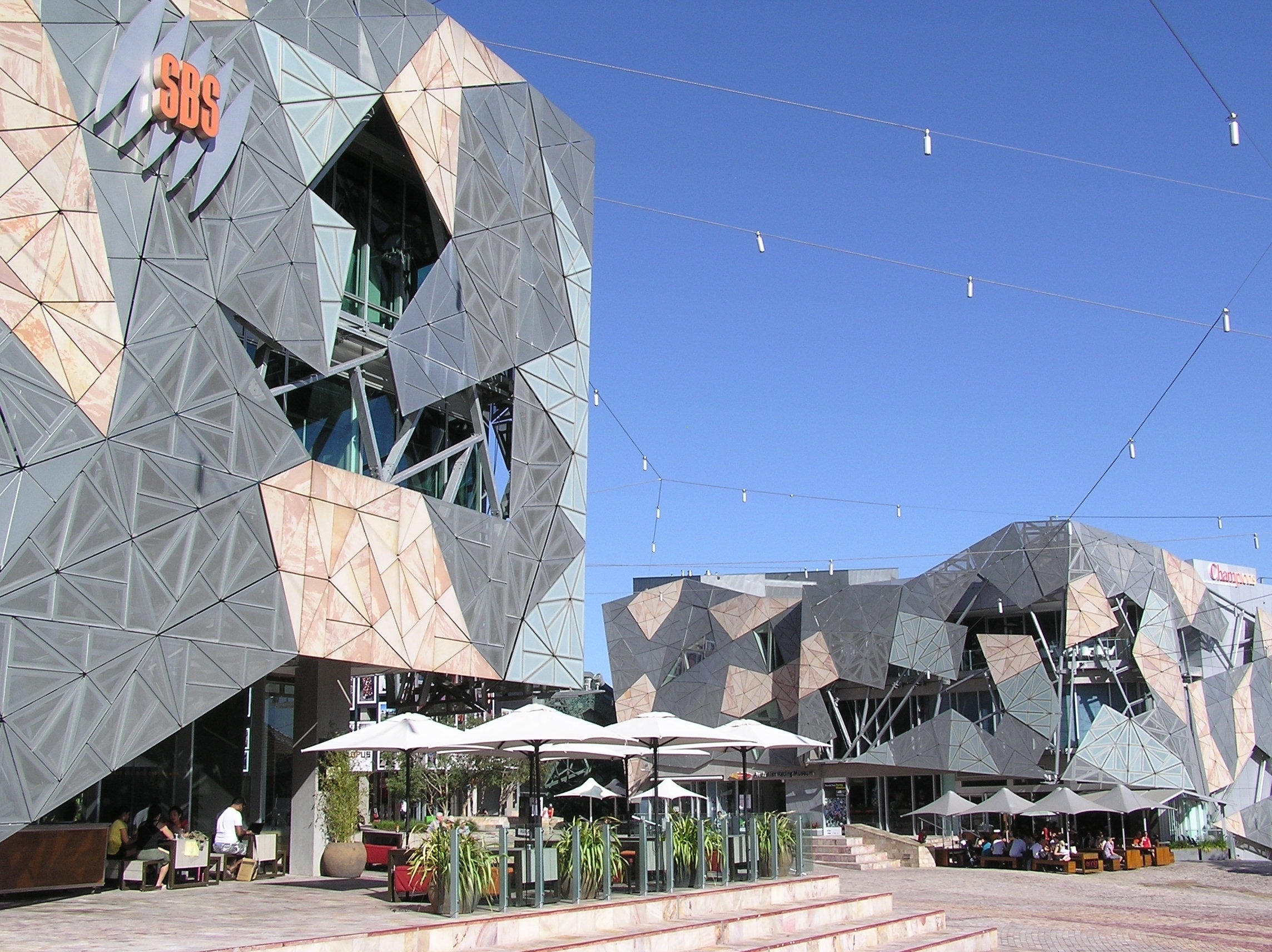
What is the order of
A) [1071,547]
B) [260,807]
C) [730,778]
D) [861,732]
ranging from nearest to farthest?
[260,807]
[1071,547]
[861,732]
[730,778]

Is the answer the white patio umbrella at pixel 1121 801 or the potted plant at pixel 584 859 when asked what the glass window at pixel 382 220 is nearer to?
the potted plant at pixel 584 859

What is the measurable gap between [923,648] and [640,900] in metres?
32.3

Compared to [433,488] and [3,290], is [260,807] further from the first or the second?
[3,290]

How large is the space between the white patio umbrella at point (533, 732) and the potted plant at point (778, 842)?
299 cm

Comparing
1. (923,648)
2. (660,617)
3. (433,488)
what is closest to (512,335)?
(433,488)

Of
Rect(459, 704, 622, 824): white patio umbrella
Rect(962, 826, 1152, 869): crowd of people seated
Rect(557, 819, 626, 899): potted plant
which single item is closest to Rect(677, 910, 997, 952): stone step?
Rect(557, 819, 626, 899): potted plant

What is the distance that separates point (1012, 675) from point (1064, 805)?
974 cm

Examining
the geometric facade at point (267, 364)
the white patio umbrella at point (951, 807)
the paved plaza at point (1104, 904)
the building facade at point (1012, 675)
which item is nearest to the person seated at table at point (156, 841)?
the geometric facade at point (267, 364)

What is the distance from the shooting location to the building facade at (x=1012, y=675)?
44375 millimetres

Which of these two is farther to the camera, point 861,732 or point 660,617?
point 660,617

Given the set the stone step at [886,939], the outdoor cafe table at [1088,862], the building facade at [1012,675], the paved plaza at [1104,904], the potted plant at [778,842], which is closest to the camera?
the stone step at [886,939]

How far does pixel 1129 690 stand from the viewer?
45594 mm

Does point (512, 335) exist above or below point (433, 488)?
above

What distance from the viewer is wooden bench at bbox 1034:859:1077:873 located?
34.2 meters
